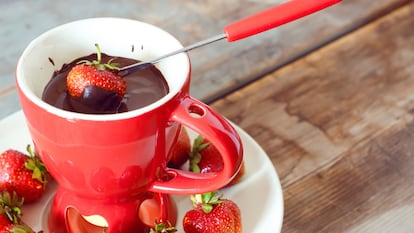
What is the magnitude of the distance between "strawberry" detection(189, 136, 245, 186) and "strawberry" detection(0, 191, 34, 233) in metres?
0.19

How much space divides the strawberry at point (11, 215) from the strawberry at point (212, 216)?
155 millimetres

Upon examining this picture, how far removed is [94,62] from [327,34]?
458mm

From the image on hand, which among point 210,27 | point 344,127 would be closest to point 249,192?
point 344,127

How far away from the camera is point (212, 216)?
0.68 metres

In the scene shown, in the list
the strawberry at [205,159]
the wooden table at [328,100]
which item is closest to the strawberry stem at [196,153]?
the strawberry at [205,159]

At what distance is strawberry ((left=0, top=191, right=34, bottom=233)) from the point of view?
646mm

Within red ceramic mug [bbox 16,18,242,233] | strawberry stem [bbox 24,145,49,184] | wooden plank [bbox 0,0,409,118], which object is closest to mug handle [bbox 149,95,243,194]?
red ceramic mug [bbox 16,18,242,233]

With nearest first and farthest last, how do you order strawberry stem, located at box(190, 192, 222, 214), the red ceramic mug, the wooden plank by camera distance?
the red ceramic mug < strawberry stem, located at box(190, 192, 222, 214) < the wooden plank

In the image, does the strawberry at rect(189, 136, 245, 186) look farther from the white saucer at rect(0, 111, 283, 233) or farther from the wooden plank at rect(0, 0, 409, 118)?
the wooden plank at rect(0, 0, 409, 118)

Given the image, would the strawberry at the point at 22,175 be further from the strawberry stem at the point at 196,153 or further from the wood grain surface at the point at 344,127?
the wood grain surface at the point at 344,127

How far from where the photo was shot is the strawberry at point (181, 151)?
748mm

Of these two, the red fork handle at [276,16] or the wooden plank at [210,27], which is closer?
the red fork handle at [276,16]

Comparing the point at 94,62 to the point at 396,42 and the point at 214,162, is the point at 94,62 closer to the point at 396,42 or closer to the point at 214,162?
the point at 214,162

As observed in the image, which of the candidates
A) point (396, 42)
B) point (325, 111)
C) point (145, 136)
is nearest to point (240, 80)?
point (325, 111)
